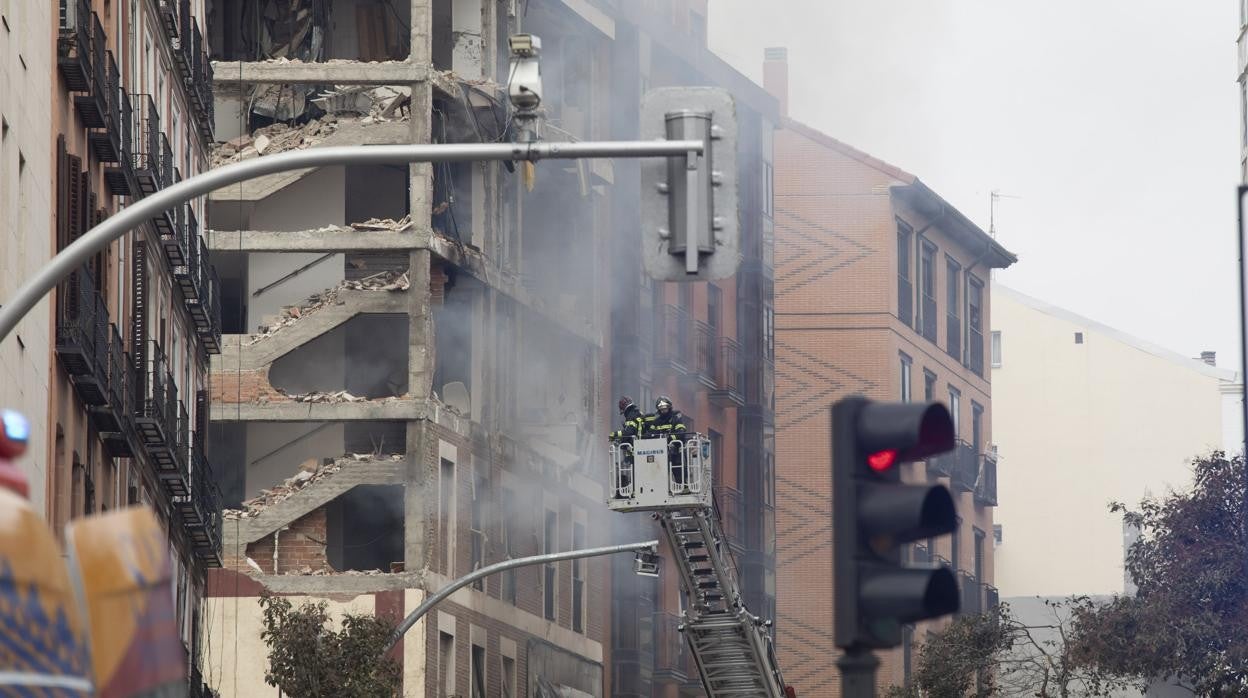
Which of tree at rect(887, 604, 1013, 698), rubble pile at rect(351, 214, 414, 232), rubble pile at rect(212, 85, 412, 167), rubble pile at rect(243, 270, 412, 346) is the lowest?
tree at rect(887, 604, 1013, 698)

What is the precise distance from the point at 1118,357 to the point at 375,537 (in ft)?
156

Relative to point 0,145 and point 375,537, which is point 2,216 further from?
point 375,537

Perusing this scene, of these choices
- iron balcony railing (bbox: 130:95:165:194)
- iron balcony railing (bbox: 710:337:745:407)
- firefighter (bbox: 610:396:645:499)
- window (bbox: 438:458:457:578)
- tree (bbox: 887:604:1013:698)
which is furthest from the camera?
iron balcony railing (bbox: 710:337:745:407)

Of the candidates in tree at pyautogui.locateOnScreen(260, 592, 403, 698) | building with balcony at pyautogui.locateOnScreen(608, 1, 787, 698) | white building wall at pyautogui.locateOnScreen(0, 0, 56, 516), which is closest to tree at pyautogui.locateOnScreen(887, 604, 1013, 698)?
building with balcony at pyautogui.locateOnScreen(608, 1, 787, 698)

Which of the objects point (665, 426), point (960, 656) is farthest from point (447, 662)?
point (960, 656)

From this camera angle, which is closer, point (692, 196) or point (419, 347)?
point (692, 196)

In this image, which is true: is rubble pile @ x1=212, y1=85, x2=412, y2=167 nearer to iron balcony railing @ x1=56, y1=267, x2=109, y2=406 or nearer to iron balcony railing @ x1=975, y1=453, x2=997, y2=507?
iron balcony railing @ x1=56, y1=267, x2=109, y2=406

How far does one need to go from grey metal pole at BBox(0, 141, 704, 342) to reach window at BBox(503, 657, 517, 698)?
4072 cm

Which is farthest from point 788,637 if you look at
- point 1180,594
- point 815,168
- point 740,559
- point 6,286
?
point 6,286

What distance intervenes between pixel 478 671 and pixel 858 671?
44284 mm

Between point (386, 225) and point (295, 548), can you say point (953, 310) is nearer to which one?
point (386, 225)

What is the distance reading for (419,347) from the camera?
174 feet

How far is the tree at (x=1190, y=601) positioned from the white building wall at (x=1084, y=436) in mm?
40691

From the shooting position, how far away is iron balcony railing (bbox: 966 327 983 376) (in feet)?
277
